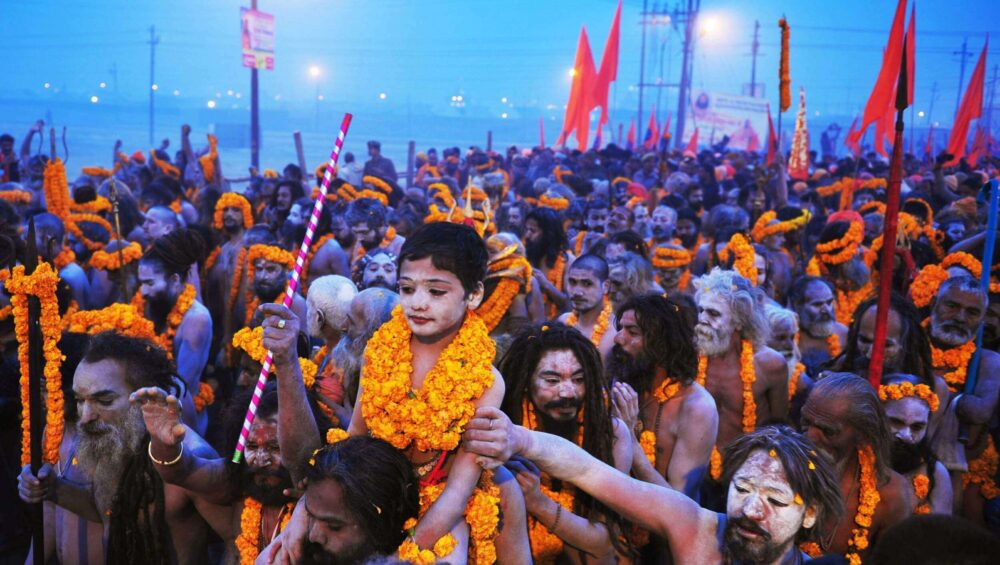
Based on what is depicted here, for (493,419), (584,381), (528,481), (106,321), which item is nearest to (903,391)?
(584,381)

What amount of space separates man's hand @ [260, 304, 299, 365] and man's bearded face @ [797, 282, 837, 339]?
4670 mm

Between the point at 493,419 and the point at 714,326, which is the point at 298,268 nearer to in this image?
the point at 493,419

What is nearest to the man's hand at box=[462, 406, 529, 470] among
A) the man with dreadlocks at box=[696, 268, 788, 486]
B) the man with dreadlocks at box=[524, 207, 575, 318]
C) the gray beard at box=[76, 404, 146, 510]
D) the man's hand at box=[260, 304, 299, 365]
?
the man's hand at box=[260, 304, 299, 365]

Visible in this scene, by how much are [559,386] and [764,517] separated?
117 centimetres

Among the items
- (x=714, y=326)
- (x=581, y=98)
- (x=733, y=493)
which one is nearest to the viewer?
(x=733, y=493)

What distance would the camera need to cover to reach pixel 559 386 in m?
3.80

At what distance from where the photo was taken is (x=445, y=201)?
1158 centimetres

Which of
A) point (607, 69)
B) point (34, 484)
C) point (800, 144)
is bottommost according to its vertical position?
point (34, 484)

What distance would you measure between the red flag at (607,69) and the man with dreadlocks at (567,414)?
15.3m

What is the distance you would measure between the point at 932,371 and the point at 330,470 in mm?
3877

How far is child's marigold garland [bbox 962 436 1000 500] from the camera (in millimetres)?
4980

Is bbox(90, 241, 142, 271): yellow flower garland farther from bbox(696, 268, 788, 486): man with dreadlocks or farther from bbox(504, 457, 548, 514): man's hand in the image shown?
bbox(504, 457, 548, 514): man's hand

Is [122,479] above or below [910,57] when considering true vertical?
below

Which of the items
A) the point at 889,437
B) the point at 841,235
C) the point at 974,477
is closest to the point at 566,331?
the point at 889,437
